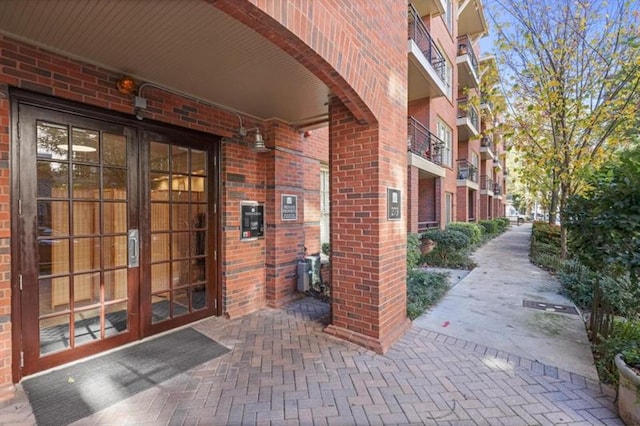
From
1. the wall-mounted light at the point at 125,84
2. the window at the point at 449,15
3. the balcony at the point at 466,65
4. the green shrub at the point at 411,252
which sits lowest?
the green shrub at the point at 411,252

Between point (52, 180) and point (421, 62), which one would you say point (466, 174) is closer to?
point (421, 62)

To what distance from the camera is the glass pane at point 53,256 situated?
3.04 metres

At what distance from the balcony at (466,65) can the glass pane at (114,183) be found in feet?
48.4

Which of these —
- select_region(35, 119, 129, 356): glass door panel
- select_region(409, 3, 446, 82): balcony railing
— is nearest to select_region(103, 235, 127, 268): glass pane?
select_region(35, 119, 129, 356): glass door panel

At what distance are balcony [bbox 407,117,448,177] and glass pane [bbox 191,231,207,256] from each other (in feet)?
20.7

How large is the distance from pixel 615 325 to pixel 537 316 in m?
0.98

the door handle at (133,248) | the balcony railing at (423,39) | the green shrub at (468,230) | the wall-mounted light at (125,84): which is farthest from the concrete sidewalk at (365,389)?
the balcony railing at (423,39)

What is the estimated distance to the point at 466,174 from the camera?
16.0 metres

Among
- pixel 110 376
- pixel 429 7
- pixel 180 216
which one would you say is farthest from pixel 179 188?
pixel 429 7

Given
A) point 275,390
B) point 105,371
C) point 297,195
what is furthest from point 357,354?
point 297,195

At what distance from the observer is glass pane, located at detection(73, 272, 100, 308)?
3281 mm

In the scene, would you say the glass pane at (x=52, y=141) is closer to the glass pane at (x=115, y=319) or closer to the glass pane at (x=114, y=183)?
the glass pane at (x=114, y=183)

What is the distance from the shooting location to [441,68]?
11.6 metres

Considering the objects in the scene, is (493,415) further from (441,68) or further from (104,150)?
(441,68)
